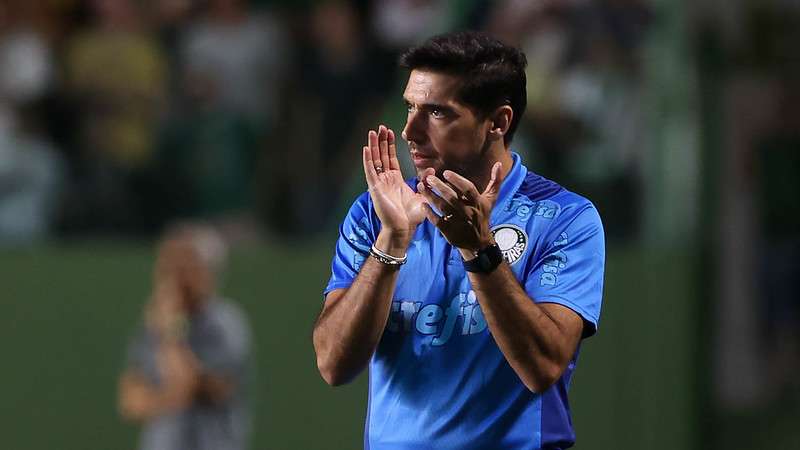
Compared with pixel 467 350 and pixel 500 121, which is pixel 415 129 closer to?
pixel 500 121

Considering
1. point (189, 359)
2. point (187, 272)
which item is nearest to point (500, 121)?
point (189, 359)

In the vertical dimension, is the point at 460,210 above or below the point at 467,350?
above

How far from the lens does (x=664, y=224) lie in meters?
8.71

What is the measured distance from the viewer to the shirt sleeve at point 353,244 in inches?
131

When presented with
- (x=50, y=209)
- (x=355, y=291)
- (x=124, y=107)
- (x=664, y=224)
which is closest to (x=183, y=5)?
(x=124, y=107)

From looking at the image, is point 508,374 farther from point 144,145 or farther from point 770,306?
point 770,306

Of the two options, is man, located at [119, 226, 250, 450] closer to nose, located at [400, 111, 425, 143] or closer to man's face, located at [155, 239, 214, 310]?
man's face, located at [155, 239, 214, 310]

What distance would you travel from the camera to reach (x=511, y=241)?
3.28 meters

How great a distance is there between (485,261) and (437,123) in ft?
1.17

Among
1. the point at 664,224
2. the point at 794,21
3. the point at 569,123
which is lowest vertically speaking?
the point at 664,224

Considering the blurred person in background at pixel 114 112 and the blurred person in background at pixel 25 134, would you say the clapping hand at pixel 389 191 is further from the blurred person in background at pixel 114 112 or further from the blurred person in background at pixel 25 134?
the blurred person in background at pixel 25 134

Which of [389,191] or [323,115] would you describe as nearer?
[389,191]

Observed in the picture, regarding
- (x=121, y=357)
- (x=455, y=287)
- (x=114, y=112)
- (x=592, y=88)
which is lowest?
(x=121, y=357)

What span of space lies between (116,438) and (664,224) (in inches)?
→ 135
